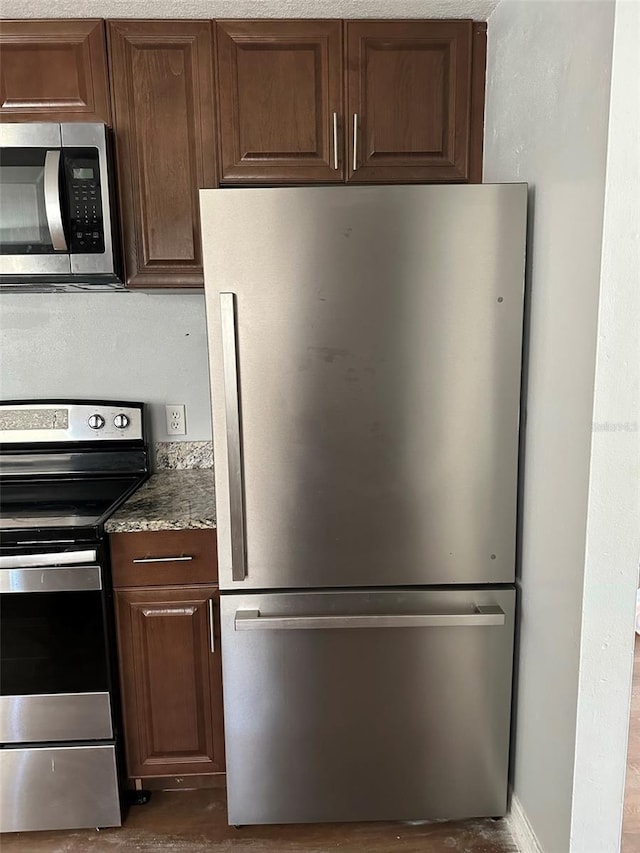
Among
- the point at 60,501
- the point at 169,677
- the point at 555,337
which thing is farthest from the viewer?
the point at 60,501

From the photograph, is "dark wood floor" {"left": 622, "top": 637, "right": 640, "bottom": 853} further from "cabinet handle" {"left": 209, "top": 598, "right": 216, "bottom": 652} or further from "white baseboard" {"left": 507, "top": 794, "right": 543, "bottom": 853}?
"cabinet handle" {"left": 209, "top": 598, "right": 216, "bottom": 652}

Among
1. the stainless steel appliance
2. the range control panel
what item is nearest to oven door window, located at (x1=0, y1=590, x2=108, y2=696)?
the stainless steel appliance

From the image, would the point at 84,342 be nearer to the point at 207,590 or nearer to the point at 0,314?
the point at 0,314

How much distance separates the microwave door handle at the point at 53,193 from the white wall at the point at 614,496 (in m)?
1.37

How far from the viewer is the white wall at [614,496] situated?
1.13m

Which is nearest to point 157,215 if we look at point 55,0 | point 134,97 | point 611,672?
point 134,97

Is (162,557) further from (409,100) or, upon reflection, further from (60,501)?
(409,100)

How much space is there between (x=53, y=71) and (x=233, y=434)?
1.21 meters

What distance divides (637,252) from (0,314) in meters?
→ 2.01

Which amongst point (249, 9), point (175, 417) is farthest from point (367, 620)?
point (249, 9)

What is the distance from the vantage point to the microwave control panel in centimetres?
175

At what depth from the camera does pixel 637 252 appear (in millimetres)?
1159

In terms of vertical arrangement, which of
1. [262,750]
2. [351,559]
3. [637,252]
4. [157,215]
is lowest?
[262,750]

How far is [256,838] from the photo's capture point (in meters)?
1.71
